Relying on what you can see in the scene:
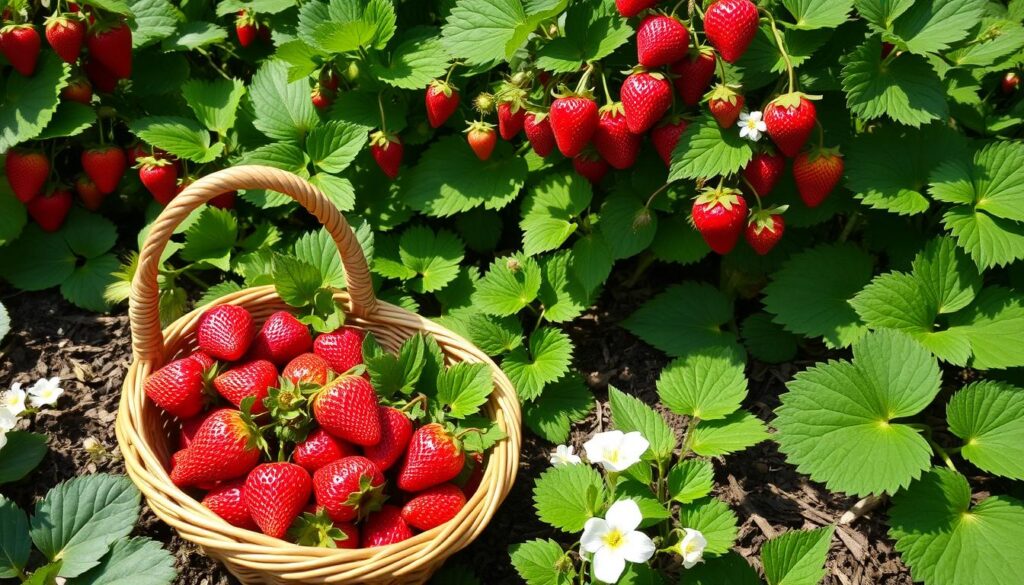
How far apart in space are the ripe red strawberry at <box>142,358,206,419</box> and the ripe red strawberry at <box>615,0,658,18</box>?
4.74 feet

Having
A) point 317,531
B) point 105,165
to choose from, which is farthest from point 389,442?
point 105,165

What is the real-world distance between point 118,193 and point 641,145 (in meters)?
1.90

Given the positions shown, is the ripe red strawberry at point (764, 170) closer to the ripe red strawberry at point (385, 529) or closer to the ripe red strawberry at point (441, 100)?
the ripe red strawberry at point (441, 100)

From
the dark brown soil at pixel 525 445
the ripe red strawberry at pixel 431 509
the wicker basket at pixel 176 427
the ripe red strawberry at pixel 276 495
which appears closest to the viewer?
the wicker basket at pixel 176 427

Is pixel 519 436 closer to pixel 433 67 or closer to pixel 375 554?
pixel 375 554

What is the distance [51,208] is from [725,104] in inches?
88.4

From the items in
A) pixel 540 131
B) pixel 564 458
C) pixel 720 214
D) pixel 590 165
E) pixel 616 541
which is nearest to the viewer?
pixel 616 541

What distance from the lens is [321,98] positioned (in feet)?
9.09

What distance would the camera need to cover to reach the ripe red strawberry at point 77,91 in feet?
9.12

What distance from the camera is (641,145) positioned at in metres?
2.58

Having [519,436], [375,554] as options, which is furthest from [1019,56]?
[375,554]

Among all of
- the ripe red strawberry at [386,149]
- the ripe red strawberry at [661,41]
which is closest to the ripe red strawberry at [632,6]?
the ripe red strawberry at [661,41]

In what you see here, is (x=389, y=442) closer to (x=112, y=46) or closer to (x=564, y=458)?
(x=564, y=458)

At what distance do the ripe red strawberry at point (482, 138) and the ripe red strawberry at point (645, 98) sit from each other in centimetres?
49
